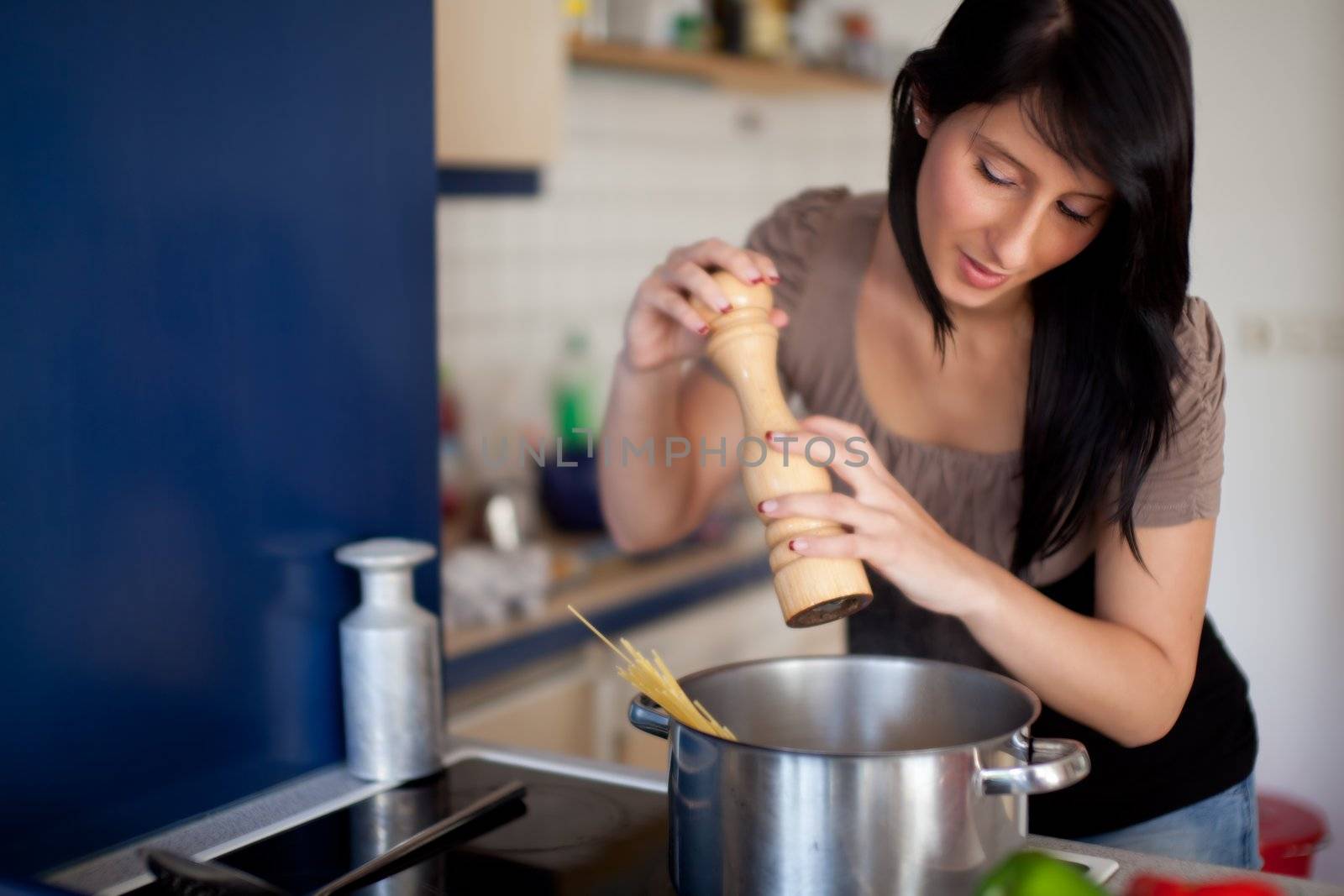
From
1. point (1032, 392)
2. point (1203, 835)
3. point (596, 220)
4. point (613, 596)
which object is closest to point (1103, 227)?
point (1032, 392)

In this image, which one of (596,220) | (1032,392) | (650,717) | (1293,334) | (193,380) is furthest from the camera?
(596,220)

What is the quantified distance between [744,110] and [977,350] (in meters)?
2.13

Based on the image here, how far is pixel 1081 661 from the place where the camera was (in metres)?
0.90

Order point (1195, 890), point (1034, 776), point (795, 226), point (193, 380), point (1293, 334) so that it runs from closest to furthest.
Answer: point (1195, 890), point (1034, 776), point (193, 380), point (795, 226), point (1293, 334)

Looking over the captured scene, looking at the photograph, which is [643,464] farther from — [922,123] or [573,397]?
[573,397]

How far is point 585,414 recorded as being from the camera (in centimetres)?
264

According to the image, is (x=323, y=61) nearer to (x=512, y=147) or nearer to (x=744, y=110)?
(x=512, y=147)

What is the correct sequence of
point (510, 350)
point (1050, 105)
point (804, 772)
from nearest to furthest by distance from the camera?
point (804, 772) < point (1050, 105) < point (510, 350)

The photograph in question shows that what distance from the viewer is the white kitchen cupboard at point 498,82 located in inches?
75.6

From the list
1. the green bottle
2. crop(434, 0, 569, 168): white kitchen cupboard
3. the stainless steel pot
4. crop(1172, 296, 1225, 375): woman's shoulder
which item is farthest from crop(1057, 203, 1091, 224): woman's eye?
the green bottle

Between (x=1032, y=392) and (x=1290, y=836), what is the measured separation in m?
0.59


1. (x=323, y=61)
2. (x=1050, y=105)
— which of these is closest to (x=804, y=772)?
(x=1050, y=105)

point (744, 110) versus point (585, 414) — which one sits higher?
point (744, 110)

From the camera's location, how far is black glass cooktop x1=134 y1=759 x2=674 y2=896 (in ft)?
2.62
